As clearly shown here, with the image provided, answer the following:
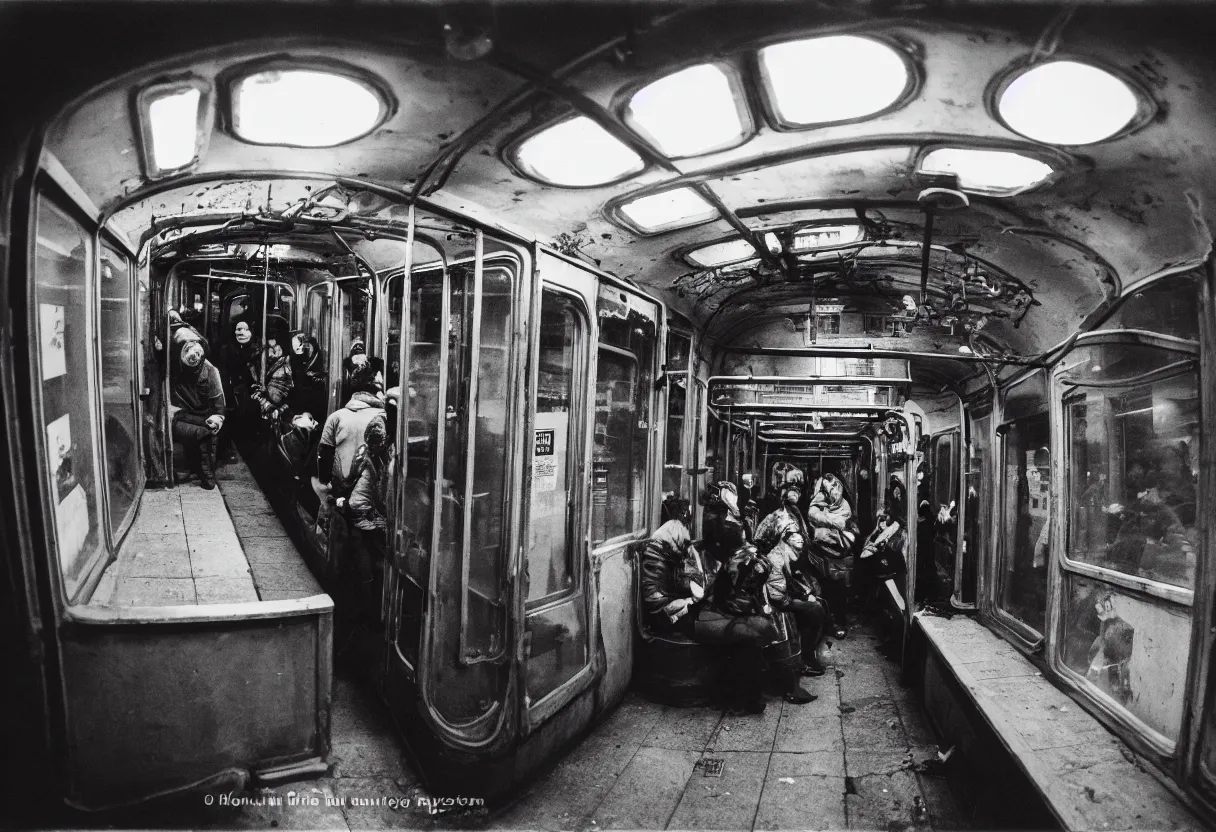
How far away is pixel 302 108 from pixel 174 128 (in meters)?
0.33

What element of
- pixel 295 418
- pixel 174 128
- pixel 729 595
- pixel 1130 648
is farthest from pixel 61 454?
pixel 1130 648

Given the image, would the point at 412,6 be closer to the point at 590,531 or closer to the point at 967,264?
the point at 590,531

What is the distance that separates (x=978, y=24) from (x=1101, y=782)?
265 cm

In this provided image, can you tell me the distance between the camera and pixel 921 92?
2109 millimetres

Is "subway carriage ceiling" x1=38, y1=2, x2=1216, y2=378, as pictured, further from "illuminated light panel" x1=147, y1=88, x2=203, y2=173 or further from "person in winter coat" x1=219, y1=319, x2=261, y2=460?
"person in winter coat" x1=219, y1=319, x2=261, y2=460

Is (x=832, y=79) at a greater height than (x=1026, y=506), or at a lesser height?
greater

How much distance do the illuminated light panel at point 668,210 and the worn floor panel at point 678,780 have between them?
2.26 meters

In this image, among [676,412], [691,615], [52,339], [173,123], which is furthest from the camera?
[676,412]

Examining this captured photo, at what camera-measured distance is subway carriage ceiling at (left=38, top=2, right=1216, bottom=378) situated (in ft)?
5.84

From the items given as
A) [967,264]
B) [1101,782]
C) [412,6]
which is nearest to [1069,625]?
[1101,782]

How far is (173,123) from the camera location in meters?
1.99

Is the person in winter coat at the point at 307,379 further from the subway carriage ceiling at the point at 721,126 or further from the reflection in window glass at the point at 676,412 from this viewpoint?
the reflection in window glass at the point at 676,412

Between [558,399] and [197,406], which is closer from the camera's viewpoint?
[197,406]

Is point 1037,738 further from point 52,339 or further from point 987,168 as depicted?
point 52,339
